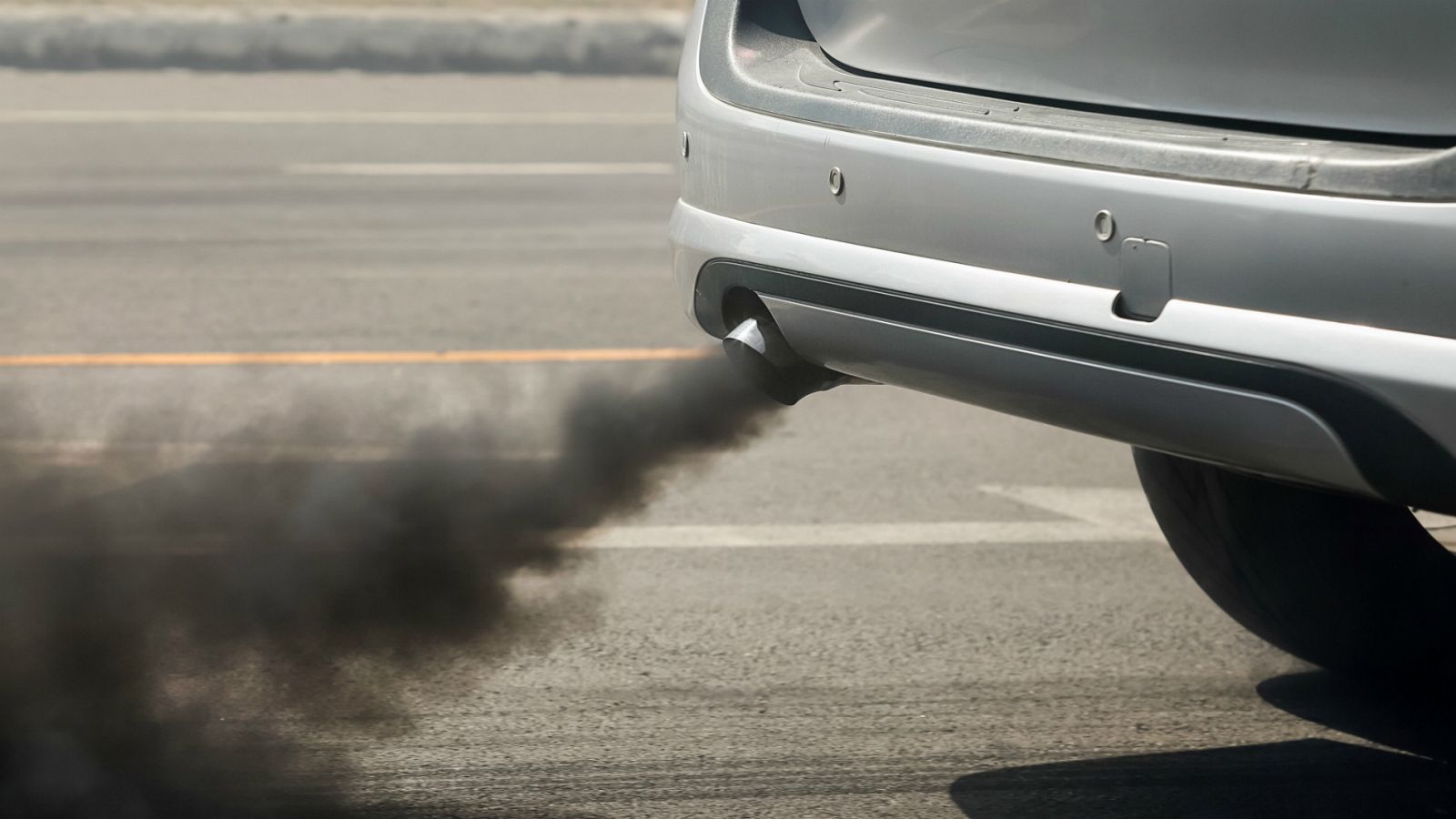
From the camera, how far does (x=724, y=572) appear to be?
14.3 feet

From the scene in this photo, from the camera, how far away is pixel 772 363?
3100 mm

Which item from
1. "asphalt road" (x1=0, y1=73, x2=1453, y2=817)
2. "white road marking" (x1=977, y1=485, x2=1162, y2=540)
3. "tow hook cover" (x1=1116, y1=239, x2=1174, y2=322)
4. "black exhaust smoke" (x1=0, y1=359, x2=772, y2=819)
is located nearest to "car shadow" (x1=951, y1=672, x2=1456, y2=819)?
"asphalt road" (x1=0, y1=73, x2=1453, y2=817)

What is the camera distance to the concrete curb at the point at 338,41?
612 inches

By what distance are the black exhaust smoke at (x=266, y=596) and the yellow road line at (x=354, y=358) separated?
131cm

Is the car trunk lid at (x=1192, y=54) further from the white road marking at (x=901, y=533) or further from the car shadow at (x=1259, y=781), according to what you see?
the white road marking at (x=901, y=533)

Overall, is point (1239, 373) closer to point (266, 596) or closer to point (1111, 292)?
point (1111, 292)

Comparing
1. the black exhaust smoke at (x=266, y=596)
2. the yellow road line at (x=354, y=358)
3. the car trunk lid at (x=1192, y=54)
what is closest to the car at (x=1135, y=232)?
the car trunk lid at (x=1192, y=54)

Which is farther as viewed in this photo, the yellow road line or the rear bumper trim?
the yellow road line

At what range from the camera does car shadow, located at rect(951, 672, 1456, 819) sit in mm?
3096

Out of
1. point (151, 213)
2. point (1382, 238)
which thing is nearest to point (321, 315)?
point (151, 213)

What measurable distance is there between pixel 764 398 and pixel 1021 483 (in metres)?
0.81

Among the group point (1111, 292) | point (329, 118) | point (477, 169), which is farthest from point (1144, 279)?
point (329, 118)

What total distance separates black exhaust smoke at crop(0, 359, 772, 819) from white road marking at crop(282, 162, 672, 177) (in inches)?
248

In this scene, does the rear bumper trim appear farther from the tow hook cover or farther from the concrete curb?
the concrete curb
